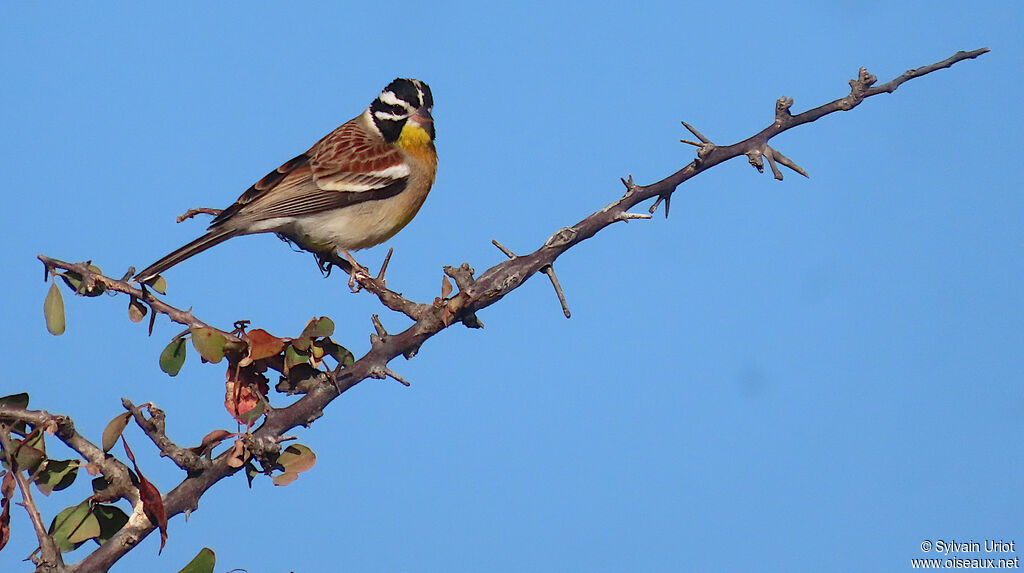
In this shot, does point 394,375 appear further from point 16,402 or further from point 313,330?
point 16,402

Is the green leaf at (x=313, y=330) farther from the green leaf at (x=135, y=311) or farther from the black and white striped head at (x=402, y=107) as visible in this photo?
the black and white striped head at (x=402, y=107)

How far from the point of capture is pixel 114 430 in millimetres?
3092

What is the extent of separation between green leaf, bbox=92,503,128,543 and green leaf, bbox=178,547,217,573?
41 centimetres

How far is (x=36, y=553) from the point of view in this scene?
2.93 meters

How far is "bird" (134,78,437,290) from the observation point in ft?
21.7

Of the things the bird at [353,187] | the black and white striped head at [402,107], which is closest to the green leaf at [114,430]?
the bird at [353,187]

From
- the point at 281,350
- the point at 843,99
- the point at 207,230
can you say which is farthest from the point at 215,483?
the point at 207,230

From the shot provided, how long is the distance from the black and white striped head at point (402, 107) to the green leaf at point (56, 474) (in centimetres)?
429

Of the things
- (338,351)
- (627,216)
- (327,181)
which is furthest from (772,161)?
(327,181)

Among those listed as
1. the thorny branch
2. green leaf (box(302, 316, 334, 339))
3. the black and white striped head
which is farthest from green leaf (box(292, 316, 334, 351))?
the black and white striped head

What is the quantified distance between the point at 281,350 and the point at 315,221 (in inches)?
137

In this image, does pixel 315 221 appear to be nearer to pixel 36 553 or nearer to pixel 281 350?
pixel 281 350

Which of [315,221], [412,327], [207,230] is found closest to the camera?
[412,327]

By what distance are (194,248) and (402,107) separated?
2.33 m
